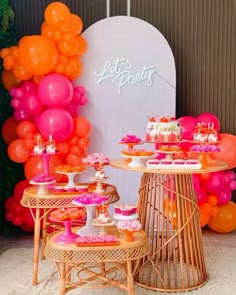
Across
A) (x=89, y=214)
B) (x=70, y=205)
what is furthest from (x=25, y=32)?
(x=89, y=214)

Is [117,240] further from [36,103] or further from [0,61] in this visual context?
[0,61]

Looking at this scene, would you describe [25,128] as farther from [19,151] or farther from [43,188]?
[43,188]

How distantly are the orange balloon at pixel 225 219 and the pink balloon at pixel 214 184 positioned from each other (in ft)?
0.85

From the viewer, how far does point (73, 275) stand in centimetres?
329

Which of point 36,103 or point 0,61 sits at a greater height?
point 0,61

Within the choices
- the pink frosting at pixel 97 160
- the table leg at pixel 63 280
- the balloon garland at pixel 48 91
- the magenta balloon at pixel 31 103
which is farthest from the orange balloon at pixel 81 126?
the table leg at pixel 63 280

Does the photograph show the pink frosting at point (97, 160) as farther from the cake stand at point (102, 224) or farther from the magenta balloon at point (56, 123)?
the magenta balloon at point (56, 123)

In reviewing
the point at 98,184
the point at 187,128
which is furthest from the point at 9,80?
the point at 187,128

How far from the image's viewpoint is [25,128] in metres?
3.88

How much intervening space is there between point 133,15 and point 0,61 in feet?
4.58

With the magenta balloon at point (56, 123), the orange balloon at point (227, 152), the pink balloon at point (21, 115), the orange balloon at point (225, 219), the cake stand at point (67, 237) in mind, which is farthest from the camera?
the orange balloon at point (225, 219)

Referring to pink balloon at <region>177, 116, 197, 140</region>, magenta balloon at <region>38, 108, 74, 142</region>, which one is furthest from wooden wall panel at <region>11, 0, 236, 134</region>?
magenta balloon at <region>38, 108, 74, 142</region>

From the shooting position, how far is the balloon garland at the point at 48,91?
3773 mm

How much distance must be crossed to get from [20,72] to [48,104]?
353mm
